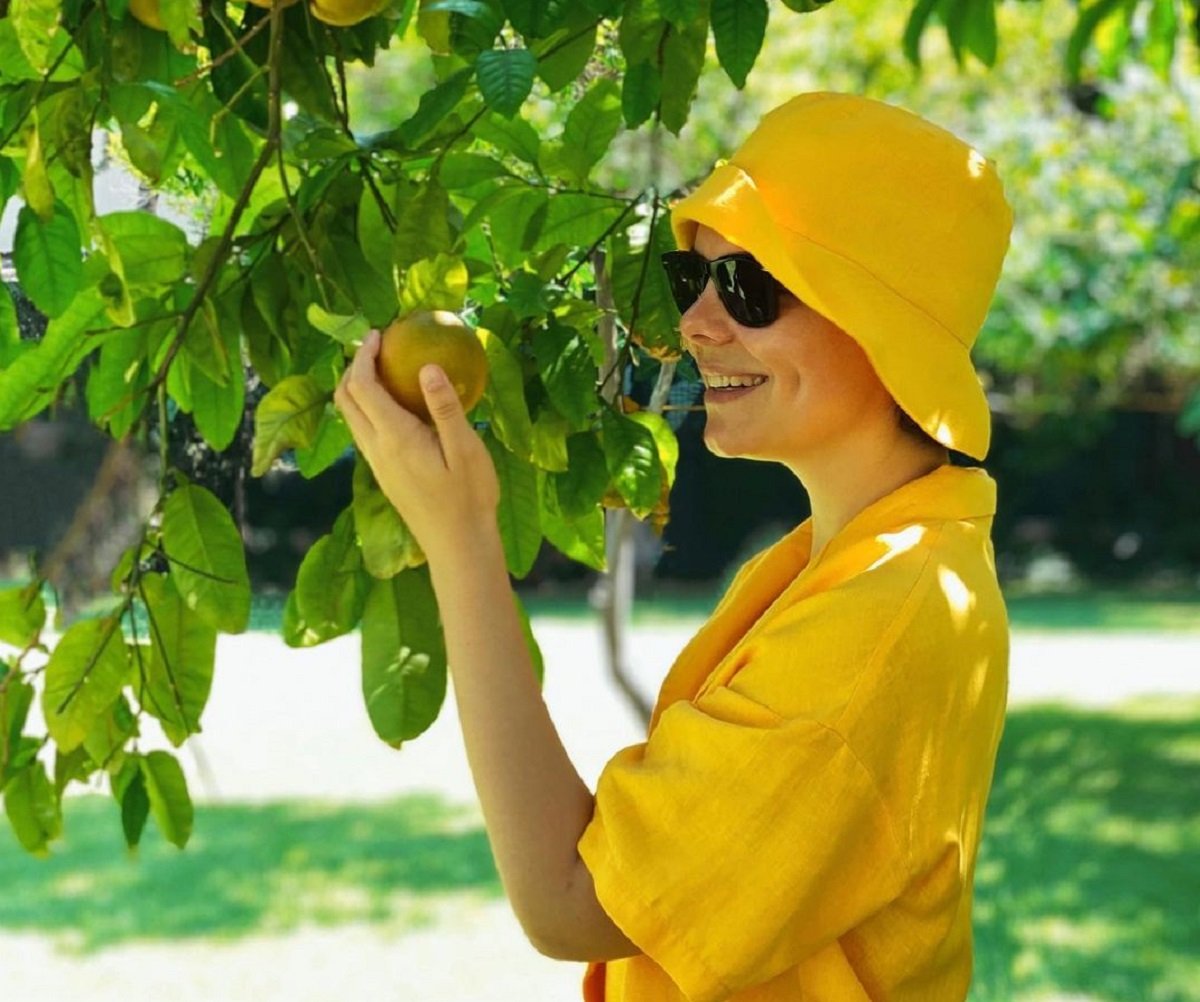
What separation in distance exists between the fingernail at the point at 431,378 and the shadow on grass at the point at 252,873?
494cm

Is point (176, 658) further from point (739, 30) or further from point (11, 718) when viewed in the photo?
point (739, 30)

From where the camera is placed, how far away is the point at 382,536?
1334 mm

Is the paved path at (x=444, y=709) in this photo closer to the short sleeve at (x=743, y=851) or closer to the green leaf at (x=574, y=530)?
the green leaf at (x=574, y=530)

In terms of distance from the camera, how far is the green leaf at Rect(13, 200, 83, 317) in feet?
4.75

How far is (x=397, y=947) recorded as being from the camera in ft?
18.4

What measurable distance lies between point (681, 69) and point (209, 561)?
585 mm

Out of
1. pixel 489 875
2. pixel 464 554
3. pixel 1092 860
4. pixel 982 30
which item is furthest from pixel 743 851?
pixel 1092 860

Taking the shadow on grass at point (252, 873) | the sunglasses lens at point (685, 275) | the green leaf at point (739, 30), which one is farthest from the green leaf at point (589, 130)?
the shadow on grass at point (252, 873)

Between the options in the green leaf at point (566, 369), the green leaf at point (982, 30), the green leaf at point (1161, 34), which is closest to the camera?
the green leaf at point (566, 369)

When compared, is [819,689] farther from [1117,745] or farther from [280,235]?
[1117,745]

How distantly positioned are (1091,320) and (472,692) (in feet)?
27.0

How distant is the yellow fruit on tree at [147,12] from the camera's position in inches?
58.8

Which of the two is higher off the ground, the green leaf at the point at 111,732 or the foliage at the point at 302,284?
the foliage at the point at 302,284

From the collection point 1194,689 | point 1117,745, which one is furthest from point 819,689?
point 1194,689
